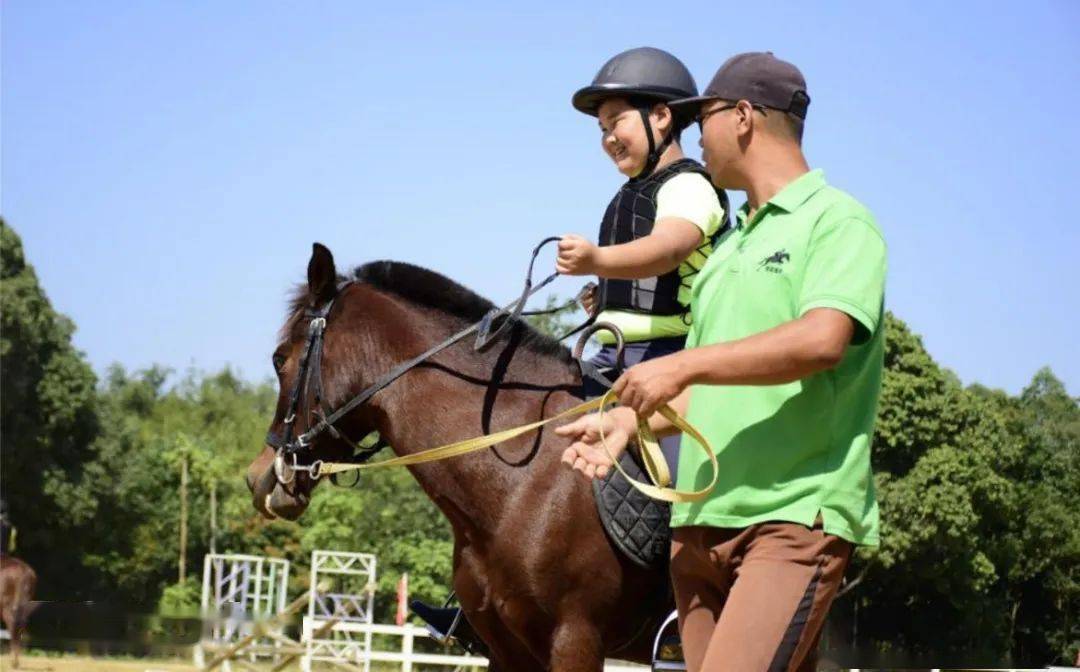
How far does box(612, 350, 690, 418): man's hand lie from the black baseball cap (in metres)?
0.87

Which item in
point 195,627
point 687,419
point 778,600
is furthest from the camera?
point 195,627

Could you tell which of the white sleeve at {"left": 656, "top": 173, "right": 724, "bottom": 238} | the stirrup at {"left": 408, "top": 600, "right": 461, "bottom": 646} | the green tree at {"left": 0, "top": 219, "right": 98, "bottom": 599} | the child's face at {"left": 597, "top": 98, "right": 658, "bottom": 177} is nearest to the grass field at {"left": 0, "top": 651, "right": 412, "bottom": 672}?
the green tree at {"left": 0, "top": 219, "right": 98, "bottom": 599}

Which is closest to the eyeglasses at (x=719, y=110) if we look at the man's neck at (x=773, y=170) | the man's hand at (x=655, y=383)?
the man's neck at (x=773, y=170)

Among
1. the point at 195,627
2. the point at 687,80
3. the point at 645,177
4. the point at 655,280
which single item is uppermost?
the point at 687,80

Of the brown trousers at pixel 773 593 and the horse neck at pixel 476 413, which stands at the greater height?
the horse neck at pixel 476 413

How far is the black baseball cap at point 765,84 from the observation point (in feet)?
13.6

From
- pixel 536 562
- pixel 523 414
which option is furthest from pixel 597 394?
pixel 536 562

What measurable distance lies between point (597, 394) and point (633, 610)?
989 mm

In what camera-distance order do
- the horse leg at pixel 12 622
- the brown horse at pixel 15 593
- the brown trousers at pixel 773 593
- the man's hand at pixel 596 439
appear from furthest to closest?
the brown horse at pixel 15 593 → the horse leg at pixel 12 622 → the man's hand at pixel 596 439 → the brown trousers at pixel 773 593

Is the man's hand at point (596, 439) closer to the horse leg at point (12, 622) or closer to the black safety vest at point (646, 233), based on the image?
the black safety vest at point (646, 233)

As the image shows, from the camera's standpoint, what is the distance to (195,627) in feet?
106

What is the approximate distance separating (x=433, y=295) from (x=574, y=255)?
160 centimetres

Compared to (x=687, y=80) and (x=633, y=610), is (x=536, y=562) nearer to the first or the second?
(x=633, y=610)

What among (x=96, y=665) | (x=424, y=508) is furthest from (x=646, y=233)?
(x=424, y=508)
